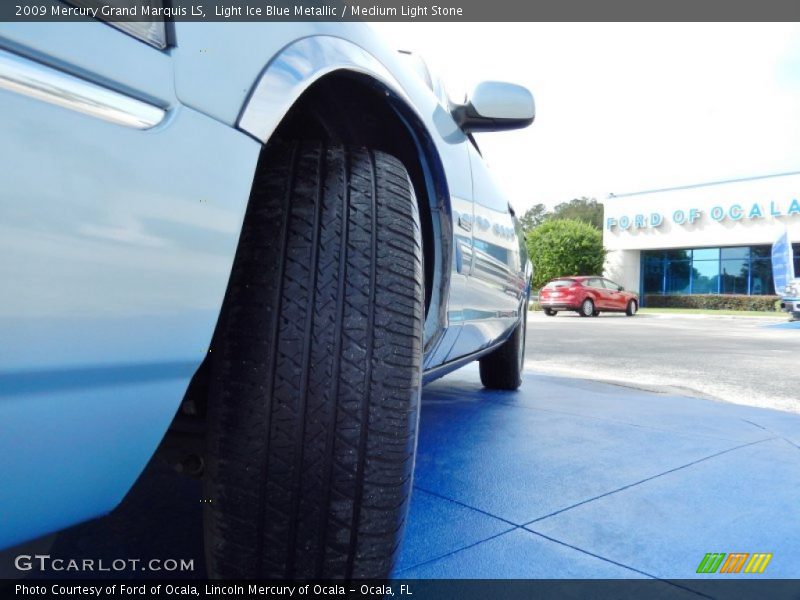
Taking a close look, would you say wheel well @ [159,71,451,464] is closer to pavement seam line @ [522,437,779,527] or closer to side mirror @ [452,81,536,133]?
side mirror @ [452,81,536,133]

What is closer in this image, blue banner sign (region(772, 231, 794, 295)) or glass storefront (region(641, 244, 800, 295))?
blue banner sign (region(772, 231, 794, 295))

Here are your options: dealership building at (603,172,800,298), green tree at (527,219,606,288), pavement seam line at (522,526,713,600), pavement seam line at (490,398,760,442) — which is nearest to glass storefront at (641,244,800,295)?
dealership building at (603,172,800,298)

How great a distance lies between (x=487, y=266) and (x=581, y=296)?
1592 centimetres

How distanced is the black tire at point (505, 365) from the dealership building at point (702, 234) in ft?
77.4

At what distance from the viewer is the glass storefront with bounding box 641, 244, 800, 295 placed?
2583 cm

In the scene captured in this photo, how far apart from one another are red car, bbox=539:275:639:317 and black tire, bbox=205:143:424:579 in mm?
16707

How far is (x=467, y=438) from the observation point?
262 cm

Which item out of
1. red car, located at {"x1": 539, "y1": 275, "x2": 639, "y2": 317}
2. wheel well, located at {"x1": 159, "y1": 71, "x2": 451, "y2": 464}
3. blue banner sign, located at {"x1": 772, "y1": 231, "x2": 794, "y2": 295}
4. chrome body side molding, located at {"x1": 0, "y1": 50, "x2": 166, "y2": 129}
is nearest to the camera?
chrome body side molding, located at {"x1": 0, "y1": 50, "x2": 166, "y2": 129}

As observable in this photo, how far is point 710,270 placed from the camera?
Result: 2717cm

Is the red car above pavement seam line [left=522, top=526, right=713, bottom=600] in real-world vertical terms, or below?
above

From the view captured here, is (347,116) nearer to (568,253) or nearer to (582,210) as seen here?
(568,253)

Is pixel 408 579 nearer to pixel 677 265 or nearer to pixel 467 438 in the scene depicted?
pixel 467 438

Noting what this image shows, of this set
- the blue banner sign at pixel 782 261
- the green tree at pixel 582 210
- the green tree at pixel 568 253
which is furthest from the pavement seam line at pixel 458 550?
the green tree at pixel 582 210

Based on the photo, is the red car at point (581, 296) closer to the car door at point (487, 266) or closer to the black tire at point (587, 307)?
the black tire at point (587, 307)
